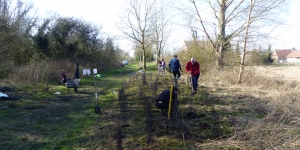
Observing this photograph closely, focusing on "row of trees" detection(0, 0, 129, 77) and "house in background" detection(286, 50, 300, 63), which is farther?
"house in background" detection(286, 50, 300, 63)

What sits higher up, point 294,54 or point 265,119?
point 294,54

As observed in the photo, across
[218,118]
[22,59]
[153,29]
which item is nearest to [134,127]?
[218,118]

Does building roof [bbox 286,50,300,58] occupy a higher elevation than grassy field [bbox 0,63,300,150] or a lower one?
higher

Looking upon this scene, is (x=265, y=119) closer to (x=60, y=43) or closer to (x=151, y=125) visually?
(x=151, y=125)

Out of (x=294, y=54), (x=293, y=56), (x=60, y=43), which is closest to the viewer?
(x=60, y=43)

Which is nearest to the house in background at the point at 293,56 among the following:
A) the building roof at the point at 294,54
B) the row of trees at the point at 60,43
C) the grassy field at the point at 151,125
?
the building roof at the point at 294,54

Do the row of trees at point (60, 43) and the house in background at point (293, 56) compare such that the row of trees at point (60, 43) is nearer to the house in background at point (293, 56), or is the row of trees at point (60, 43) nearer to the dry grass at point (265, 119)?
the dry grass at point (265, 119)

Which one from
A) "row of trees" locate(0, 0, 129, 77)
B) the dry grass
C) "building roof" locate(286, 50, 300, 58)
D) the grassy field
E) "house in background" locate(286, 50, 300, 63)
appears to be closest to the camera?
the dry grass

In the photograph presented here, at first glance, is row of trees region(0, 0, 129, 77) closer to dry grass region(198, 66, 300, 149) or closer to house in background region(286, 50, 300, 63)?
dry grass region(198, 66, 300, 149)

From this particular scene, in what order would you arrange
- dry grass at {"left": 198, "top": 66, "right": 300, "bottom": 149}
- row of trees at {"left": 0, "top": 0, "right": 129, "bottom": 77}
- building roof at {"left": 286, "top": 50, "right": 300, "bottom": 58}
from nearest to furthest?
dry grass at {"left": 198, "top": 66, "right": 300, "bottom": 149}, row of trees at {"left": 0, "top": 0, "right": 129, "bottom": 77}, building roof at {"left": 286, "top": 50, "right": 300, "bottom": 58}

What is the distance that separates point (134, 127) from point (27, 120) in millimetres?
3359

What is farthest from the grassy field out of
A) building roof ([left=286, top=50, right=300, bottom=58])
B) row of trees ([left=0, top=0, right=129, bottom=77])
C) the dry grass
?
building roof ([left=286, top=50, right=300, bottom=58])

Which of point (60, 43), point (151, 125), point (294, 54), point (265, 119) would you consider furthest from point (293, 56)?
point (151, 125)

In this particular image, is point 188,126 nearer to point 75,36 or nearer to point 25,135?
point 25,135
